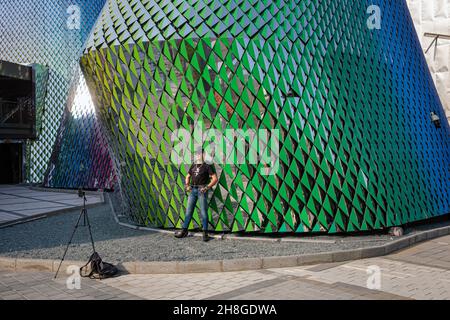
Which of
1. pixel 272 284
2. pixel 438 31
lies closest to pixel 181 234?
pixel 272 284

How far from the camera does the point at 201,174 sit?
8.63 metres

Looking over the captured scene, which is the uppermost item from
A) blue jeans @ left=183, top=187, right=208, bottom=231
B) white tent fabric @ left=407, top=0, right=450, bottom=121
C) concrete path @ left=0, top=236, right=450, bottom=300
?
white tent fabric @ left=407, top=0, right=450, bottom=121

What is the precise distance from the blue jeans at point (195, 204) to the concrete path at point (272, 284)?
230 centimetres

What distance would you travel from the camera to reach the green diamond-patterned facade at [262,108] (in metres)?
9.04

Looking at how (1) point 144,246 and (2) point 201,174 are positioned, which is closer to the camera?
(1) point 144,246

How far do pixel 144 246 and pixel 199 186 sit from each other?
1.68m

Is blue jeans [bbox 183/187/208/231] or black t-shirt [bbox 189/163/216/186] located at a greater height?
black t-shirt [bbox 189/163/216/186]

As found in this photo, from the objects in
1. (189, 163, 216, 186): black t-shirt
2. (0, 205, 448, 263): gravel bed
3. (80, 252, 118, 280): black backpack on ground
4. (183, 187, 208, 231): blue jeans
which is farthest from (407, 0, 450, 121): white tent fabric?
(80, 252, 118, 280): black backpack on ground

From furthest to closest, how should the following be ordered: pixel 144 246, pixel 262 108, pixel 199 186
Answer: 1. pixel 262 108
2. pixel 199 186
3. pixel 144 246

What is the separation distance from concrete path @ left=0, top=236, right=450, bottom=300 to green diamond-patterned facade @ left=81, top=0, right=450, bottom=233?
8.56 feet

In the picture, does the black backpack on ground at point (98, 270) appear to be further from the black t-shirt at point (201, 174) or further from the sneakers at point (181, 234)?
the black t-shirt at point (201, 174)

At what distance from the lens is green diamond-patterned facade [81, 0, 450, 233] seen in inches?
356

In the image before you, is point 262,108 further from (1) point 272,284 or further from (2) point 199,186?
(1) point 272,284

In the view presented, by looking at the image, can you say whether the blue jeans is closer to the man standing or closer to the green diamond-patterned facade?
the man standing
